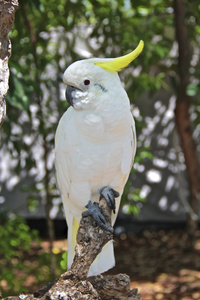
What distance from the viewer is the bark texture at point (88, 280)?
130 centimetres

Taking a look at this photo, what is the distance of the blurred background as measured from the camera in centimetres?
255

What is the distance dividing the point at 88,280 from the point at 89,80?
73cm

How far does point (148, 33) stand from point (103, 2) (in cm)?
40

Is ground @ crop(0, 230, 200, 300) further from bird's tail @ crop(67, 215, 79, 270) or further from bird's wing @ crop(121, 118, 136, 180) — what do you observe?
bird's wing @ crop(121, 118, 136, 180)

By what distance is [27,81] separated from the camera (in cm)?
204

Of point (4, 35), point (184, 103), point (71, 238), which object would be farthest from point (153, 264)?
point (4, 35)

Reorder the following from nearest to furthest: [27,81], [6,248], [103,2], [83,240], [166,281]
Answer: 1. [83,240]
2. [27,81]
3. [6,248]
4. [103,2]
5. [166,281]

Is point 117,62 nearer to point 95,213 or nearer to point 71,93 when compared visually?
point 71,93

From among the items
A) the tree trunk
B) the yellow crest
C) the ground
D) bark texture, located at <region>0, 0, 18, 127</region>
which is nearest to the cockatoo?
the yellow crest

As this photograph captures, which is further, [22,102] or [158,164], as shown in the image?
[158,164]

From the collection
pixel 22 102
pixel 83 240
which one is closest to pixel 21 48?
pixel 22 102

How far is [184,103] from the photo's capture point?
9.95 feet

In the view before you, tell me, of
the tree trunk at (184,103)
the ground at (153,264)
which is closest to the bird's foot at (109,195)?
the ground at (153,264)

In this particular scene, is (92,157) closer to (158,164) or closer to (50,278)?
(50,278)
